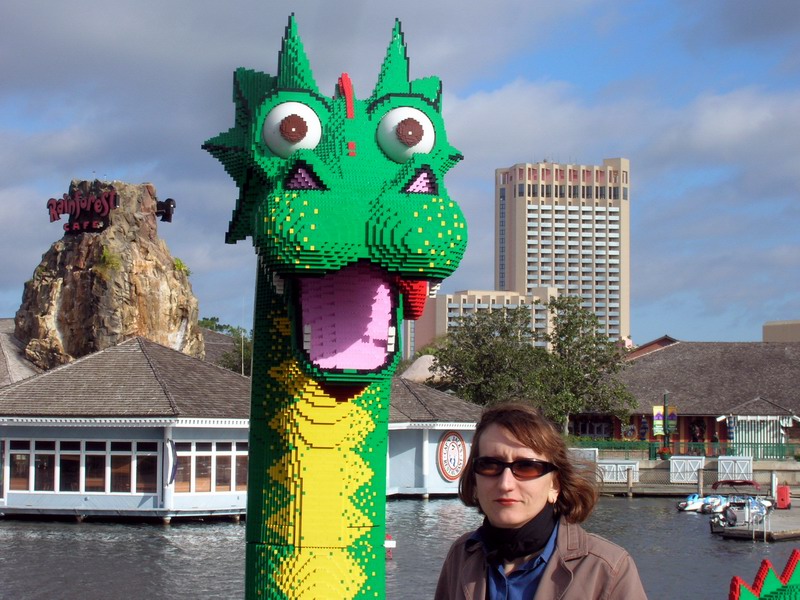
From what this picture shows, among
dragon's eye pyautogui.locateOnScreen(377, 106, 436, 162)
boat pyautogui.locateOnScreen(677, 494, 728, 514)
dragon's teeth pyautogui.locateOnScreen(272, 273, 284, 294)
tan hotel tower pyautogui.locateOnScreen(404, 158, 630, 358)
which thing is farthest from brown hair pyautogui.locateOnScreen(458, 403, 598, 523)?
tan hotel tower pyautogui.locateOnScreen(404, 158, 630, 358)

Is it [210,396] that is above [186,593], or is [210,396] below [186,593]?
above

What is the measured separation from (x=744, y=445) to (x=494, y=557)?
45.9 meters

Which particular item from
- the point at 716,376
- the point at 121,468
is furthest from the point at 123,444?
the point at 716,376

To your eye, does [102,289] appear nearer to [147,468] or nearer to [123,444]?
[123,444]

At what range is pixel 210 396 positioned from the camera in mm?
29047

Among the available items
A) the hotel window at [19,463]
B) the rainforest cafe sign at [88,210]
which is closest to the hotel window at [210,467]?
the hotel window at [19,463]

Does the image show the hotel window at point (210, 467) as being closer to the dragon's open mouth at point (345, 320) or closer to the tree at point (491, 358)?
the dragon's open mouth at point (345, 320)

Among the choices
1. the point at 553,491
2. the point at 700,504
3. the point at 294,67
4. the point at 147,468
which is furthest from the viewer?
the point at 700,504

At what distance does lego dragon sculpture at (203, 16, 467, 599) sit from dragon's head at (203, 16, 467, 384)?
0.01 metres

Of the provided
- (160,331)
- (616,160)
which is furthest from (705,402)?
(616,160)

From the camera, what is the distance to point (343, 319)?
28.1ft

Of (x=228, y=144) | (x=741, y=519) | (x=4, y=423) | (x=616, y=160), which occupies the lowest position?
(x=741, y=519)

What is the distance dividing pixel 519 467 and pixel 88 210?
49.8 m

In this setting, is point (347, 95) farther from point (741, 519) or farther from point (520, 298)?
point (520, 298)
